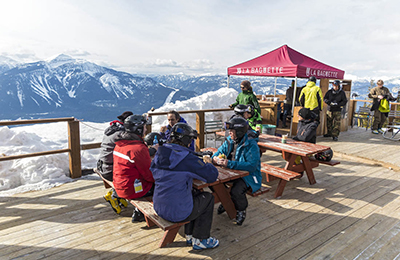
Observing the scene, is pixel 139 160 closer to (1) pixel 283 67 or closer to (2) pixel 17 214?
(2) pixel 17 214

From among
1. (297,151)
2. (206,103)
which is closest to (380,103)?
(297,151)

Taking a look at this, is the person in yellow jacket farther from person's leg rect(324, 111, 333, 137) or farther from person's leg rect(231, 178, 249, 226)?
person's leg rect(231, 178, 249, 226)

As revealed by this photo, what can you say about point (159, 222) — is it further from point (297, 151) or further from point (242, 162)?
point (297, 151)

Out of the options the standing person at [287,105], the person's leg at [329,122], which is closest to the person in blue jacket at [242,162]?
the person's leg at [329,122]

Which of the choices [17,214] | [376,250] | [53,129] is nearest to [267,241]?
[376,250]

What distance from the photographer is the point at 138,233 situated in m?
3.03

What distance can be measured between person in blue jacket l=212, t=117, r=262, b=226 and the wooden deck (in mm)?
325

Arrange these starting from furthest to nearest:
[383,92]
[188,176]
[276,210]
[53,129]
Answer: [53,129] → [383,92] → [276,210] → [188,176]

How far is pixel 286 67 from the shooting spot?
342 inches

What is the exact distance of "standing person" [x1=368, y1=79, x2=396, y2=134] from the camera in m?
9.39

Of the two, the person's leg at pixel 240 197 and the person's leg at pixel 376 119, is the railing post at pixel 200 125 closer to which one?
the person's leg at pixel 240 197

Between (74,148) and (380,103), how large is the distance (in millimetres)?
10466

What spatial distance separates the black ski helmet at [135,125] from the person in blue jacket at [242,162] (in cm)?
103

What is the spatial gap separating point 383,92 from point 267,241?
30.8 ft
